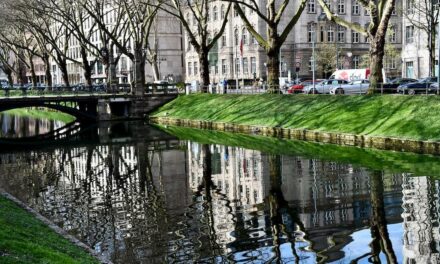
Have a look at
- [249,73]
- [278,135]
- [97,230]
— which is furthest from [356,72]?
[97,230]

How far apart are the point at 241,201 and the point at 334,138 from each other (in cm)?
1904

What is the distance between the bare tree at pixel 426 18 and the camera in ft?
213

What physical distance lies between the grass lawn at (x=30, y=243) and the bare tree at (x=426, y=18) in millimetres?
56399

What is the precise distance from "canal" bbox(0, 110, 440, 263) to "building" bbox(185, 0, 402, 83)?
2386 inches

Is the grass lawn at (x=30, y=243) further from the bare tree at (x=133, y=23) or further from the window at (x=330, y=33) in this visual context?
the window at (x=330, y=33)

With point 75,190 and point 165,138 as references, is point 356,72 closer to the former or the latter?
point 165,138

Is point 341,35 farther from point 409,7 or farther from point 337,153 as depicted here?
point 337,153

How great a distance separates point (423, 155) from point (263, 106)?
23.7 meters

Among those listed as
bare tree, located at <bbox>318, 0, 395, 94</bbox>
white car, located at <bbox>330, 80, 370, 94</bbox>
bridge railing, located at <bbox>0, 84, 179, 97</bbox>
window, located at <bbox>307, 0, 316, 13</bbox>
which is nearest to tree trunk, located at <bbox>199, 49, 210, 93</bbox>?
bridge railing, located at <bbox>0, 84, 179, 97</bbox>

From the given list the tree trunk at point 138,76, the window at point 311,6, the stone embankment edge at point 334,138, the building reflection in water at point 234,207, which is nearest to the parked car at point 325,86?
the stone embankment edge at point 334,138

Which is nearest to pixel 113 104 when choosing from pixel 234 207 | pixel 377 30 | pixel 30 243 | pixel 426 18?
pixel 426 18

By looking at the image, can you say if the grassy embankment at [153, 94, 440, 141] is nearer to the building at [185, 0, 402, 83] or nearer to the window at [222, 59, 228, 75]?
the building at [185, 0, 402, 83]

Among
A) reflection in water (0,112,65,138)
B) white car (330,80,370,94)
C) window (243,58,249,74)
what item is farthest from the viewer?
window (243,58,249,74)

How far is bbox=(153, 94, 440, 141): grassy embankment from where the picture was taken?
36.2 m
